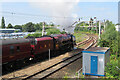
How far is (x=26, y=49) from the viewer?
15586 millimetres

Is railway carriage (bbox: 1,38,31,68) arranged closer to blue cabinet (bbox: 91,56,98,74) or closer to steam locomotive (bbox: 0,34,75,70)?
steam locomotive (bbox: 0,34,75,70)

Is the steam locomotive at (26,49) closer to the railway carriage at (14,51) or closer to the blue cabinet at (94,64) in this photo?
the railway carriage at (14,51)

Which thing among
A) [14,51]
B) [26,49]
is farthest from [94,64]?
[14,51]

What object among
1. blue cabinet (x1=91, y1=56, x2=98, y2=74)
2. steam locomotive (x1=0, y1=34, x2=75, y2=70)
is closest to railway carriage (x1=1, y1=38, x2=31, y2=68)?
steam locomotive (x1=0, y1=34, x2=75, y2=70)

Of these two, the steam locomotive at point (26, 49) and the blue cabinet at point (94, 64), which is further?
the steam locomotive at point (26, 49)

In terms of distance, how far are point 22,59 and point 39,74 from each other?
2908 millimetres

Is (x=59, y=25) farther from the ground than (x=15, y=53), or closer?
farther from the ground

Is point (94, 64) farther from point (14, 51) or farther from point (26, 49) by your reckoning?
point (14, 51)

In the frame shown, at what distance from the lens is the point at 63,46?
24531 mm

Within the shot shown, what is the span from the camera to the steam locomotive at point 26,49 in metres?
13.1

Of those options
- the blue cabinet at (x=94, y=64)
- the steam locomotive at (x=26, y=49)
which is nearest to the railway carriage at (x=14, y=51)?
the steam locomotive at (x=26, y=49)

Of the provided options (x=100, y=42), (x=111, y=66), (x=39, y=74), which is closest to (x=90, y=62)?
(x=111, y=66)

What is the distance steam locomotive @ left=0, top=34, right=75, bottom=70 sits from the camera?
13.1 meters

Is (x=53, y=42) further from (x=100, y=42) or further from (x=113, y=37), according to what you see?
(x=113, y=37)
